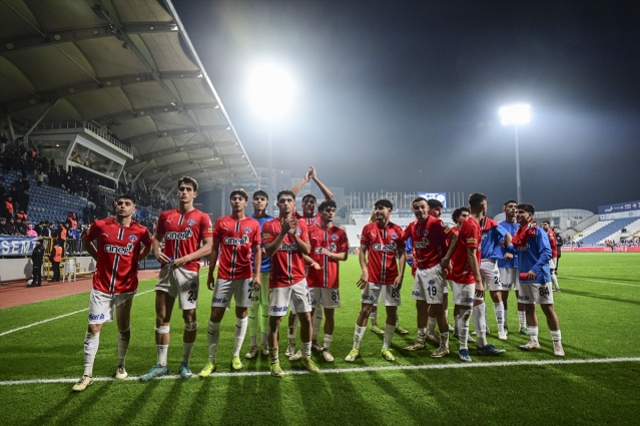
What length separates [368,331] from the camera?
6.44 m

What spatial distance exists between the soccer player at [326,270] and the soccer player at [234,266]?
896mm

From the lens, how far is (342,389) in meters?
3.68

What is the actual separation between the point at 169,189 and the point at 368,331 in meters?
43.6

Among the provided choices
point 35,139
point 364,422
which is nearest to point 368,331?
point 364,422

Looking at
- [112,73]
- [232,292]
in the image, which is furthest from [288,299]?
[112,73]

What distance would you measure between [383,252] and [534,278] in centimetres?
220

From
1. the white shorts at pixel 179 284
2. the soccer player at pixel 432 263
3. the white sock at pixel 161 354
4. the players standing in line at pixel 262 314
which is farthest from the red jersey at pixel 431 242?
the white sock at pixel 161 354

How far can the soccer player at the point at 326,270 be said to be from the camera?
16.0 feet

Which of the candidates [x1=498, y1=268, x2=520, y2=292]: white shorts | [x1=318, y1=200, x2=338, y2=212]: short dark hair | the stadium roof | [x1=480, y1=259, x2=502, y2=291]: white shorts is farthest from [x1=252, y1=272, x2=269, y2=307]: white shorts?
the stadium roof

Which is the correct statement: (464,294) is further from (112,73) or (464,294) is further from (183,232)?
(112,73)

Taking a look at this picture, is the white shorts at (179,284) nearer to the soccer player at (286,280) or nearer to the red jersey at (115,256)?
the red jersey at (115,256)

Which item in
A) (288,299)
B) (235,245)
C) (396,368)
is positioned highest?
(235,245)

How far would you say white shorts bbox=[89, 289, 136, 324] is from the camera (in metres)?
3.89

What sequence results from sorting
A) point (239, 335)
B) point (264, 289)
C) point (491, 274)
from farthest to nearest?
point (491, 274) < point (264, 289) < point (239, 335)
